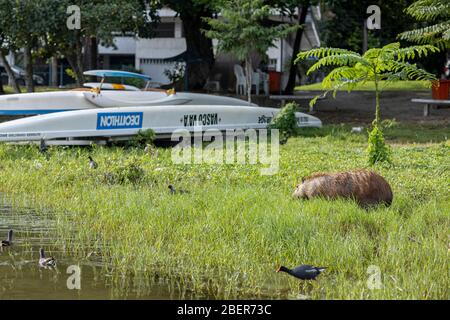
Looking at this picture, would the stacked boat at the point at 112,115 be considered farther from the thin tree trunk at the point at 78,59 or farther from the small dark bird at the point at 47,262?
the small dark bird at the point at 47,262

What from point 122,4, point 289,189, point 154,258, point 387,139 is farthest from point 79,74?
point 154,258

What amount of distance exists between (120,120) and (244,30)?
237 inches

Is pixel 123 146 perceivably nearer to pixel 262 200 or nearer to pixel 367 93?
pixel 262 200

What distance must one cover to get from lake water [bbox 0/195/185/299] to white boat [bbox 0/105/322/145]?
23.7ft

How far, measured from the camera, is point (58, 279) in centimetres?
840

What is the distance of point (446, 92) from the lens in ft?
81.8

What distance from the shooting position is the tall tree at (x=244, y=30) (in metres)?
23.0

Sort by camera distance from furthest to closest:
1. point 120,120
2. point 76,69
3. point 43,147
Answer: point 76,69 → point 120,120 → point 43,147

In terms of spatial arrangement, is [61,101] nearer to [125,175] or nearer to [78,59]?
[78,59]

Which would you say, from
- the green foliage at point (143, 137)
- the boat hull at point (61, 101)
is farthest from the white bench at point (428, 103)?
the green foliage at point (143, 137)

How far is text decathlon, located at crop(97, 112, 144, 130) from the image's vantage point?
18234mm

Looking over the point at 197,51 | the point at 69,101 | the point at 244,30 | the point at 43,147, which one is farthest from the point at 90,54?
the point at 43,147

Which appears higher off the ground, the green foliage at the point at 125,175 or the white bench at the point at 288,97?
the white bench at the point at 288,97

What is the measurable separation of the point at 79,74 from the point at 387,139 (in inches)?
395
